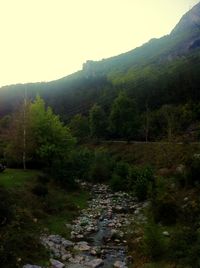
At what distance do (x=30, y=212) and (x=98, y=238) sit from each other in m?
5.88

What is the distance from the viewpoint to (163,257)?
21828mm

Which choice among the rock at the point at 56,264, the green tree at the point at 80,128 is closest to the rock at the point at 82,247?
the rock at the point at 56,264

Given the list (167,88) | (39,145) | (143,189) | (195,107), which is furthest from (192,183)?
(167,88)

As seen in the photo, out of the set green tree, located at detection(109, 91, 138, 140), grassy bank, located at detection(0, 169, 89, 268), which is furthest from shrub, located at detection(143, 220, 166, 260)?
green tree, located at detection(109, 91, 138, 140)

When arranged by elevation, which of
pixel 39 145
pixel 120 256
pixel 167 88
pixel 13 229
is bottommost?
pixel 120 256

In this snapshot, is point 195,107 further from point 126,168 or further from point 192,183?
point 192,183

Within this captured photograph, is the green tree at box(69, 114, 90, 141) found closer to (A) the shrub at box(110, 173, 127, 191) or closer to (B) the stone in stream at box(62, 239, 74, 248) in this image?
(A) the shrub at box(110, 173, 127, 191)

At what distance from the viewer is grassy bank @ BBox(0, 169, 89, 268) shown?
22.0 m

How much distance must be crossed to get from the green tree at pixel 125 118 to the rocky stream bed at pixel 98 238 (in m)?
42.0

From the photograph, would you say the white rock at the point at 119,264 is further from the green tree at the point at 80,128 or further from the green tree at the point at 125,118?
the green tree at the point at 80,128

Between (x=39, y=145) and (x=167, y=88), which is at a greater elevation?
(x=167, y=88)

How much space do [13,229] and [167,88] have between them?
8741 cm

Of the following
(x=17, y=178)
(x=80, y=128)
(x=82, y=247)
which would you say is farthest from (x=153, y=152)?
(x=82, y=247)

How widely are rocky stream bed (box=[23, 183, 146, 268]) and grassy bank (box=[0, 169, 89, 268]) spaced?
2.91 feet
